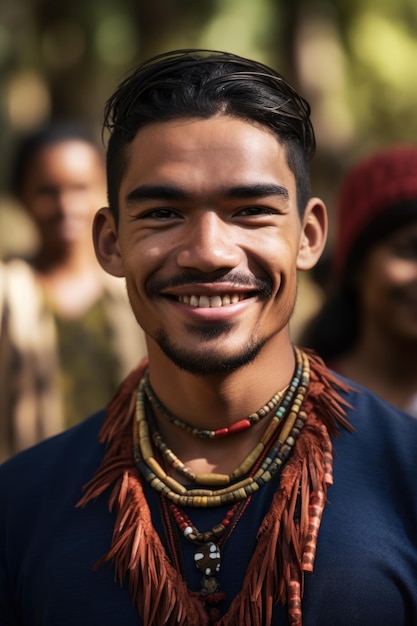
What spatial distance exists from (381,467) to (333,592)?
0.32m

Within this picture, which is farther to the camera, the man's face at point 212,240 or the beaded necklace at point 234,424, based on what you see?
the beaded necklace at point 234,424

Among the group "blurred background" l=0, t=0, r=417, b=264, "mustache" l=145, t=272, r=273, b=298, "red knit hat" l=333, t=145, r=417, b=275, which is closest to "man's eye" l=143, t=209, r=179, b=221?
"mustache" l=145, t=272, r=273, b=298

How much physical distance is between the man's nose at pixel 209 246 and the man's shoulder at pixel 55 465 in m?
0.61

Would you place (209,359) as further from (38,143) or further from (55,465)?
(38,143)

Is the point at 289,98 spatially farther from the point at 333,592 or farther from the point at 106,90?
the point at 106,90

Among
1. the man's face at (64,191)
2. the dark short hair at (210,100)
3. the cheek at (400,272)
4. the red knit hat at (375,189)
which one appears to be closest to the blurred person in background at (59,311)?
the man's face at (64,191)

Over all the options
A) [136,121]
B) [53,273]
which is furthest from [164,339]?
[53,273]

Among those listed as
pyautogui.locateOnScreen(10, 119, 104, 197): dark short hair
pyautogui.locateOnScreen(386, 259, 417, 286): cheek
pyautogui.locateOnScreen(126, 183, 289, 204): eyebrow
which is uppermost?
pyautogui.locateOnScreen(10, 119, 104, 197): dark short hair

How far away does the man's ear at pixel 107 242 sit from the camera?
281cm

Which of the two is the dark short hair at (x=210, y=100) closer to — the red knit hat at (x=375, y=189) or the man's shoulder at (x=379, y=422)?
the man's shoulder at (x=379, y=422)

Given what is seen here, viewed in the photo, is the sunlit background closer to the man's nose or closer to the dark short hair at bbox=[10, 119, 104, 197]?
the dark short hair at bbox=[10, 119, 104, 197]

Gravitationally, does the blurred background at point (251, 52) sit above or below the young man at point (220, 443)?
above

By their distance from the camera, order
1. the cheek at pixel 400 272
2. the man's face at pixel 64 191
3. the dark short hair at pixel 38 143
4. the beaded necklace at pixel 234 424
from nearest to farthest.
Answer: the beaded necklace at pixel 234 424 < the cheek at pixel 400 272 < the man's face at pixel 64 191 < the dark short hair at pixel 38 143

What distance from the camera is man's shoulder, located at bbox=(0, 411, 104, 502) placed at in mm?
2734
